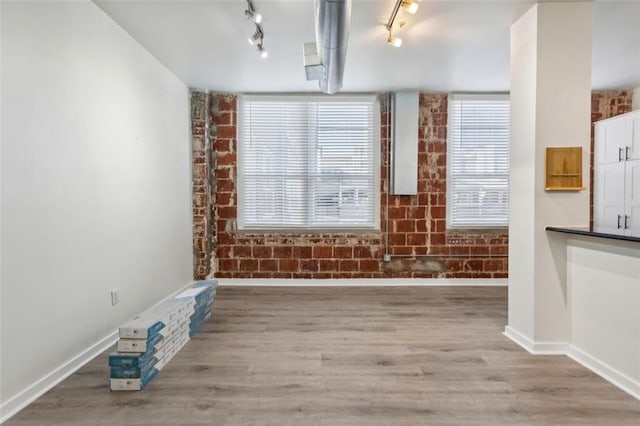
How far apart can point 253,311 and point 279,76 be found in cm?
286

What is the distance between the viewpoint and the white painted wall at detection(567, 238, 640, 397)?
6.72 ft

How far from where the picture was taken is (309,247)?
187 inches

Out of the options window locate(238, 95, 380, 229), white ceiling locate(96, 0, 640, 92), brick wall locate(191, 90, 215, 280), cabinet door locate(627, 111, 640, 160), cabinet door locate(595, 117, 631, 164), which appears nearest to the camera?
white ceiling locate(96, 0, 640, 92)

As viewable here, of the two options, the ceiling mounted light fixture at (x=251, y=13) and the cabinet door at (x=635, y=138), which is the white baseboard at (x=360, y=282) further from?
the ceiling mounted light fixture at (x=251, y=13)

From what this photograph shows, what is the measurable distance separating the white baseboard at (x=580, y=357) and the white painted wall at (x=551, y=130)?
0.05 meters

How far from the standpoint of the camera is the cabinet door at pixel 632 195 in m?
3.85

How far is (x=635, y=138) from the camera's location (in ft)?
12.7

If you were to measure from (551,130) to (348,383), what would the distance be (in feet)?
8.02

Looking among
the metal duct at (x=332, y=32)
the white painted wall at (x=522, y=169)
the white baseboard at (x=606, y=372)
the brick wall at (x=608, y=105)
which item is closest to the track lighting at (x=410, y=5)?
the metal duct at (x=332, y=32)

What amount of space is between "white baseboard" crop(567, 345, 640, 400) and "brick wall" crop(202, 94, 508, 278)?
7.45 feet

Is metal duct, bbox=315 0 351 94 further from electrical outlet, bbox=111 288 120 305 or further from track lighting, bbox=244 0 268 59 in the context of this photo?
electrical outlet, bbox=111 288 120 305

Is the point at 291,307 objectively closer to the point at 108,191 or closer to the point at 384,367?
the point at 384,367

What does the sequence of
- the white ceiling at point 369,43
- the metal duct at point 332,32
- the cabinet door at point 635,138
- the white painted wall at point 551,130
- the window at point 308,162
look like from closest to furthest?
1. the metal duct at point 332,32
2. the white painted wall at point 551,130
3. the white ceiling at point 369,43
4. the cabinet door at point 635,138
5. the window at point 308,162

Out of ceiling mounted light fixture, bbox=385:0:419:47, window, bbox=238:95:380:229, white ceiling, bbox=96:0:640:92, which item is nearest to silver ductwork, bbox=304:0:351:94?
white ceiling, bbox=96:0:640:92
